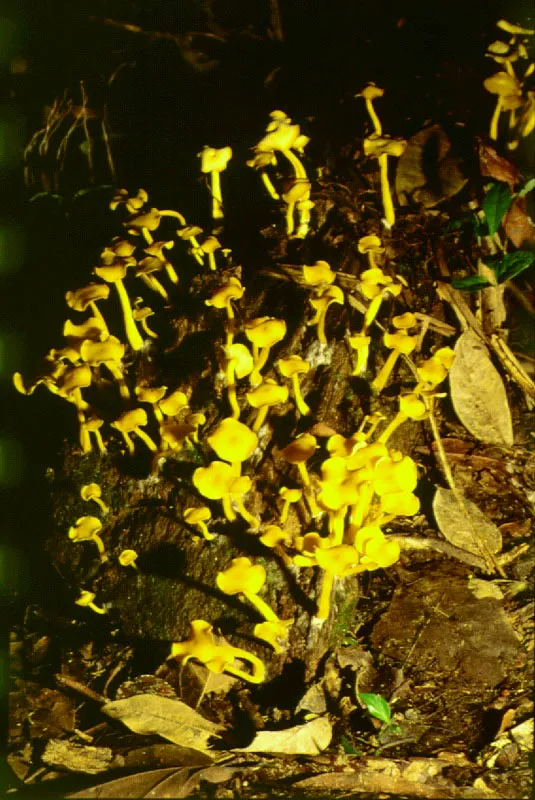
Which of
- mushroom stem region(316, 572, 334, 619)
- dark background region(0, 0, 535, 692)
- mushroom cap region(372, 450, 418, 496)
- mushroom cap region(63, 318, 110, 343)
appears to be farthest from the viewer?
dark background region(0, 0, 535, 692)

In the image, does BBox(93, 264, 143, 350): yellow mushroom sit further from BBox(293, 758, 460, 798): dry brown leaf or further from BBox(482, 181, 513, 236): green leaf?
BBox(293, 758, 460, 798): dry brown leaf

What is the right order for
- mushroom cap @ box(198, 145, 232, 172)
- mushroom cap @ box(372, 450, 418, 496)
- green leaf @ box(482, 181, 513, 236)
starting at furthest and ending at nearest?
green leaf @ box(482, 181, 513, 236) < mushroom cap @ box(198, 145, 232, 172) < mushroom cap @ box(372, 450, 418, 496)

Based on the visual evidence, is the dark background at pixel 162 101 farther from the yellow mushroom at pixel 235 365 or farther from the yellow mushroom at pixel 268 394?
the yellow mushroom at pixel 268 394

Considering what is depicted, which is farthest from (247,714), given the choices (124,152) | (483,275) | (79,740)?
(124,152)

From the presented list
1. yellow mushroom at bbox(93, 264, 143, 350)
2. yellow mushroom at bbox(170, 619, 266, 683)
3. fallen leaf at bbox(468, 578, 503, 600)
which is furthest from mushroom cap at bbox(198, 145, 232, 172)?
fallen leaf at bbox(468, 578, 503, 600)

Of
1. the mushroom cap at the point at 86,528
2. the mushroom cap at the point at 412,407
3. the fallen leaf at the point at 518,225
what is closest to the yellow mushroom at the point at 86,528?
the mushroom cap at the point at 86,528

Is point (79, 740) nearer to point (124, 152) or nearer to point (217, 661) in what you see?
point (217, 661)
